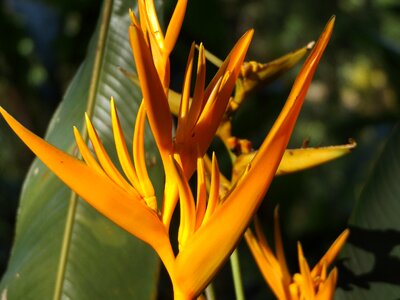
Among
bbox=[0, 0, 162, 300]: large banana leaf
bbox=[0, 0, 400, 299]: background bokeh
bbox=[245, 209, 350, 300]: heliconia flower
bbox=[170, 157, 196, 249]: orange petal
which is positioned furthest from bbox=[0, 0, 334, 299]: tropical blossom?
bbox=[0, 0, 400, 299]: background bokeh

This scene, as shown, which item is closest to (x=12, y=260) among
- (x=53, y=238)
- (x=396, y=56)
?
(x=53, y=238)

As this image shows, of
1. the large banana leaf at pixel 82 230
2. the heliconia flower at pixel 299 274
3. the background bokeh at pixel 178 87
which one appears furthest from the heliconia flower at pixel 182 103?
the background bokeh at pixel 178 87

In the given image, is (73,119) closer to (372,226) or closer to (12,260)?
(12,260)

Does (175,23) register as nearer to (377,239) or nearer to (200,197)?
(200,197)

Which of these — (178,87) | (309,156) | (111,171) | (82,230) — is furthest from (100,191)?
(178,87)

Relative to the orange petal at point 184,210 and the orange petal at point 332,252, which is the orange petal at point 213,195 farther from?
the orange petal at point 332,252

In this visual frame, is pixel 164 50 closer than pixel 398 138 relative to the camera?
Yes
